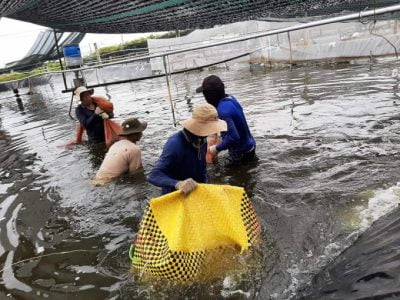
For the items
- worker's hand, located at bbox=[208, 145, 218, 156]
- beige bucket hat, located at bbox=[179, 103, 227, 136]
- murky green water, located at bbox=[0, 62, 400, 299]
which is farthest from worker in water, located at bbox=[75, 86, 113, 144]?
beige bucket hat, located at bbox=[179, 103, 227, 136]

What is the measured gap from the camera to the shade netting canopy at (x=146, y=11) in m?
9.01

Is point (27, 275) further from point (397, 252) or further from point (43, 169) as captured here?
point (43, 169)

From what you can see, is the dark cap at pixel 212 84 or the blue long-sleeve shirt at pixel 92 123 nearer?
the dark cap at pixel 212 84

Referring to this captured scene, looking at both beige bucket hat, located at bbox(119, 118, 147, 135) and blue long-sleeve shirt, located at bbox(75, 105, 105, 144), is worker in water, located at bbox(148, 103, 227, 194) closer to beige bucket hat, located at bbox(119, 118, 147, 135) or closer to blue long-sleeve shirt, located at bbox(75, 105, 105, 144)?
beige bucket hat, located at bbox(119, 118, 147, 135)

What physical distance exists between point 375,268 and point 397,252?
15 cm

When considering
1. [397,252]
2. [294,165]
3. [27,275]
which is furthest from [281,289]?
[294,165]

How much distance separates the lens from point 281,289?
10.2 ft

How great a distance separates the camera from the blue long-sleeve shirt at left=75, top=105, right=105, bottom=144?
25.3 feet

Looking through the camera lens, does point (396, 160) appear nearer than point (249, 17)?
Yes

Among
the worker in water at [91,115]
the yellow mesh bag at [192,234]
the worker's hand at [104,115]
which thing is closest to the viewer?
the yellow mesh bag at [192,234]

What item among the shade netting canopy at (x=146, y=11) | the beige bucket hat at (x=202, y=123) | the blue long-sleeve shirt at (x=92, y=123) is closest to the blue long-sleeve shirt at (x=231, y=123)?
the beige bucket hat at (x=202, y=123)

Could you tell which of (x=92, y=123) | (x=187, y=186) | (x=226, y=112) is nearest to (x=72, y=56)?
(x=92, y=123)

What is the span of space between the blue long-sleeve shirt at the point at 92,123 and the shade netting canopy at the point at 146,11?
8.88 ft

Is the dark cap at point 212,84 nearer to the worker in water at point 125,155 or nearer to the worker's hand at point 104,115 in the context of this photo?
the worker in water at point 125,155
